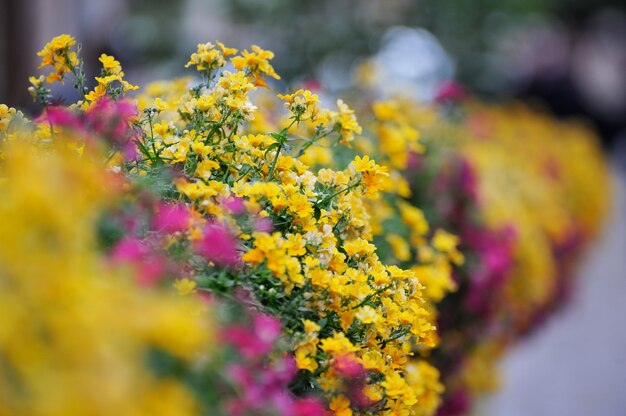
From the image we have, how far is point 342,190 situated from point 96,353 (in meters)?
1.18

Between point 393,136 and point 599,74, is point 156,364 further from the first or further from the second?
point 599,74

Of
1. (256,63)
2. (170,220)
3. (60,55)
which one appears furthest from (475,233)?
(170,220)

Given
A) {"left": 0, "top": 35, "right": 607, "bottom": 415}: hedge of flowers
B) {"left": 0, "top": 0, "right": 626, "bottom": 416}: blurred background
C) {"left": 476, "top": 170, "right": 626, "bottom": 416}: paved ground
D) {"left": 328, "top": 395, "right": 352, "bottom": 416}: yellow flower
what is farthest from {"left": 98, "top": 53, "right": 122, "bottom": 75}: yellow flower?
{"left": 476, "top": 170, "right": 626, "bottom": 416}: paved ground

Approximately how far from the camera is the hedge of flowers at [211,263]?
44.6 inches

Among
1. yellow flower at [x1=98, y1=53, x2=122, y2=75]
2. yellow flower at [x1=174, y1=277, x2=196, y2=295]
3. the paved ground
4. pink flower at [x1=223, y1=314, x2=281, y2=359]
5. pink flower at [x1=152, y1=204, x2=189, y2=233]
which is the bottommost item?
pink flower at [x1=223, y1=314, x2=281, y2=359]

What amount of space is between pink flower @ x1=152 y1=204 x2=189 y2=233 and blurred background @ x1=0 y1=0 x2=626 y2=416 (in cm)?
263

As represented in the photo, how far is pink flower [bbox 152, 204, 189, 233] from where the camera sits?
172cm

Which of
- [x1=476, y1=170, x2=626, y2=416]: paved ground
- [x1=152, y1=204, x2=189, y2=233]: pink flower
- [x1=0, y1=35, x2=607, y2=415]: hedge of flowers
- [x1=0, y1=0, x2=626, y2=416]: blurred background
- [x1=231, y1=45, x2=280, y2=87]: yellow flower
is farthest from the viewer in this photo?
[x1=0, y1=0, x2=626, y2=416]: blurred background

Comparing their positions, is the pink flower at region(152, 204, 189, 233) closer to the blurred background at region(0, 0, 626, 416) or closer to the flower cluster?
the flower cluster

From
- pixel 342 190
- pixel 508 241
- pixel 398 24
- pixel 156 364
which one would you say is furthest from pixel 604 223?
pixel 156 364

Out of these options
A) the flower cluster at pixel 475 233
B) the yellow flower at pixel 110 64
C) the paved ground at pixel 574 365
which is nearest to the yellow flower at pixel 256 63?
the yellow flower at pixel 110 64

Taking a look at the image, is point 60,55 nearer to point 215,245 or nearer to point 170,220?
point 170,220

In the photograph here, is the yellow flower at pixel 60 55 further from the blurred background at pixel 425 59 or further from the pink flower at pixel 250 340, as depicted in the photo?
the blurred background at pixel 425 59

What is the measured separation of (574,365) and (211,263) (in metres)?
3.45
